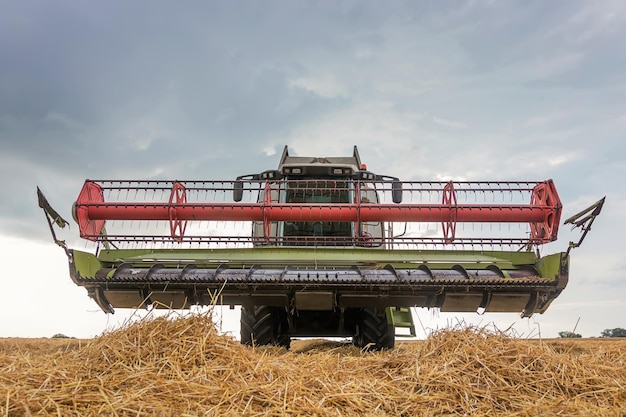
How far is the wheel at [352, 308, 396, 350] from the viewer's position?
574 centimetres

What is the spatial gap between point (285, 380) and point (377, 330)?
3.07 meters

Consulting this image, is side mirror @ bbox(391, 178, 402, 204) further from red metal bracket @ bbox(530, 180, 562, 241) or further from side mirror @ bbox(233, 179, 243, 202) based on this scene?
side mirror @ bbox(233, 179, 243, 202)

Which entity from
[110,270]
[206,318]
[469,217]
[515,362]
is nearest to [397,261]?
[469,217]

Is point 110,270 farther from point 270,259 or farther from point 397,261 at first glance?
point 397,261

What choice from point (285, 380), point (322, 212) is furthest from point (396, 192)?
point (285, 380)

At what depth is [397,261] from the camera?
18.3 feet

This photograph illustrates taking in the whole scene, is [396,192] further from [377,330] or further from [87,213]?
[87,213]

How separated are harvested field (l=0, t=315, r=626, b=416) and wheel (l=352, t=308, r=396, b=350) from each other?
210 cm

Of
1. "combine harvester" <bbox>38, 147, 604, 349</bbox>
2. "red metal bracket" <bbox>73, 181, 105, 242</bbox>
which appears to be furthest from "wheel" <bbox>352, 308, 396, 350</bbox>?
"red metal bracket" <bbox>73, 181, 105, 242</bbox>

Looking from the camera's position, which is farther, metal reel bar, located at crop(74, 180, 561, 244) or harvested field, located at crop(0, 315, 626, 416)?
metal reel bar, located at crop(74, 180, 561, 244)

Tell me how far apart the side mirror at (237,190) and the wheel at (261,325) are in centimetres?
147

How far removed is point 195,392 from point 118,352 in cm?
70

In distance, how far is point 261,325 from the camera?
568 cm

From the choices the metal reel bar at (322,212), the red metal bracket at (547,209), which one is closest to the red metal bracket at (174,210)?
the metal reel bar at (322,212)
